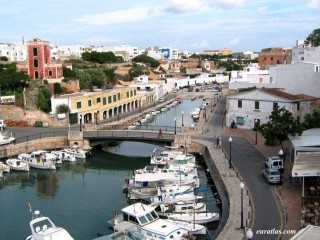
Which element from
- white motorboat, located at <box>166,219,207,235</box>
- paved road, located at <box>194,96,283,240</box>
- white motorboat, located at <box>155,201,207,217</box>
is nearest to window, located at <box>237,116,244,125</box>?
paved road, located at <box>194,96,283,240</box>

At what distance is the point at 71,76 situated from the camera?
7531 cm

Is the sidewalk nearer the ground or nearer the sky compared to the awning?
nearer the ground

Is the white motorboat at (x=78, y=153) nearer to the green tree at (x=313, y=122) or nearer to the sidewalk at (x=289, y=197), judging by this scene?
the sidewalk at (x=289, y=197)

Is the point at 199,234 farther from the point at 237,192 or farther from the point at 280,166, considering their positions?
the point at 280,166

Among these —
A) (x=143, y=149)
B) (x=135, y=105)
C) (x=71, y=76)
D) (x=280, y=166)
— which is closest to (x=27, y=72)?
(x=71, y=76)

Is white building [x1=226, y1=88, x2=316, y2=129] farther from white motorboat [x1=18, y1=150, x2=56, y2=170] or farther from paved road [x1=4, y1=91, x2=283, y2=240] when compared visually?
white motorboat [x1=18, y1=150, x2=56, y2=170]

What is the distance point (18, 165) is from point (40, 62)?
1207 inches

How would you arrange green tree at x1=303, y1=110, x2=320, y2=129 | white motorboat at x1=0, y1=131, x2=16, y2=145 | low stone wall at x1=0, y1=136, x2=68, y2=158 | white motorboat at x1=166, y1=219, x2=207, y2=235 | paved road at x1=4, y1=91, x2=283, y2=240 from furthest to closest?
white motorboat at x1=0, y1=131, x2=16, y2=145
low stone wall at x1=0, y1=136, x2=68, y2=158
green tree at x1=303, y1=110, x2=320, y2=129
white motorboat at x1=166, y1=219, x2=207, y2=235
paved road at x1=4, y1=91, x2=283, y2=240

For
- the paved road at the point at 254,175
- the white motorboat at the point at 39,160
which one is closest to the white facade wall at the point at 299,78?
the paved road at the point at 254,175

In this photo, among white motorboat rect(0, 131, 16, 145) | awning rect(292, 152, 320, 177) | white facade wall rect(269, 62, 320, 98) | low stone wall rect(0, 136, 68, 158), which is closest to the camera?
awning rect(292, 152, 320, 177)

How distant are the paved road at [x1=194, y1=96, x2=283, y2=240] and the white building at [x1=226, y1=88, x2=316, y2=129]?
286 centimetres

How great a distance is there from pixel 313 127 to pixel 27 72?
4785 cm

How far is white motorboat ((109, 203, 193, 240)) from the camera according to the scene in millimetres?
Result: 23609

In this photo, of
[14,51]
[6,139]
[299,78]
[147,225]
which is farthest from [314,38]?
[14,51]
